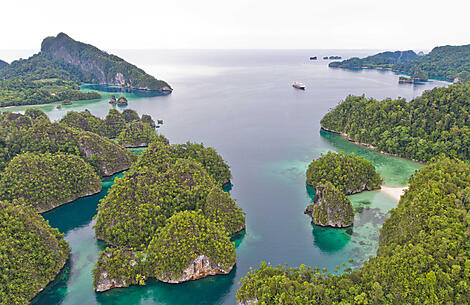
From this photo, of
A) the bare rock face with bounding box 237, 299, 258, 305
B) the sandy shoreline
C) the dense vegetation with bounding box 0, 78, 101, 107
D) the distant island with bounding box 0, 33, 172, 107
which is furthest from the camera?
the distant island with bounding box 0, 33, 172, 107

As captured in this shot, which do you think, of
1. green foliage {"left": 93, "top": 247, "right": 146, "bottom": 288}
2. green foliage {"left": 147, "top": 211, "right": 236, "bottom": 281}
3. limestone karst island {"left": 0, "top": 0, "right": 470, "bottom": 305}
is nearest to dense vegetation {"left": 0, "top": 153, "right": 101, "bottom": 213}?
limestone karst island {"left": 0, "top": 0, "right": 470, "bottom": 305}

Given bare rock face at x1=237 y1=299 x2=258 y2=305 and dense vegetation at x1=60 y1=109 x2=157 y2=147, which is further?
Result: dense vegetation at x1=60 y1=109 x2=157 y2=147

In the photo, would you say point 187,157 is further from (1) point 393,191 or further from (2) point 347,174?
(1) point 393,191

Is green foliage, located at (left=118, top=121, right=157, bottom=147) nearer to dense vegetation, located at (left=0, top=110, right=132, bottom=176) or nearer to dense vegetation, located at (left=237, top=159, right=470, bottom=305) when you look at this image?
dense vegetation, located at (left=0, top=110, right=132, bottom=176)

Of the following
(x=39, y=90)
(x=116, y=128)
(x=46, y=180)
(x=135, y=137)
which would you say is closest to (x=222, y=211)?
(x=46, y=180)

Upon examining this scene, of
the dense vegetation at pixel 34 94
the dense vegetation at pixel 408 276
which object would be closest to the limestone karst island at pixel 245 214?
the dense vegetation at pixel 408 276

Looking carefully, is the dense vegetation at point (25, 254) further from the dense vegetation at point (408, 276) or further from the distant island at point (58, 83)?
the distant island at point (58, 83)
